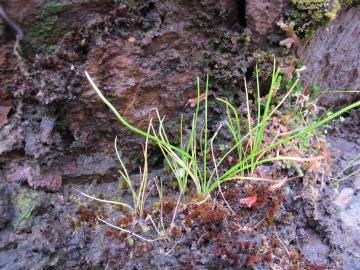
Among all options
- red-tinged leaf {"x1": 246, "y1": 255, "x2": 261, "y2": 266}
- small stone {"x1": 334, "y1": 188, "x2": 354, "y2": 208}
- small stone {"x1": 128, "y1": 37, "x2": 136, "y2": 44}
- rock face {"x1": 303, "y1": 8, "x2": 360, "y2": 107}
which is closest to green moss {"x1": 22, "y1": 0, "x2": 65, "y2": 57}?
small stone {"x1": 128, "y1": 37, "x2": 136, "y2": 44}

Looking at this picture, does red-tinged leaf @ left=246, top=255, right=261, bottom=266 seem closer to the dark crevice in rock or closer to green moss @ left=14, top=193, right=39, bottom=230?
green moss @ left=14, top=193, right=39, bottom=230

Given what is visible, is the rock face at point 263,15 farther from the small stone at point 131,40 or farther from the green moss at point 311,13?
the small stone at point 131,40

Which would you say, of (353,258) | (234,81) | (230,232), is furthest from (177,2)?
(353,258)

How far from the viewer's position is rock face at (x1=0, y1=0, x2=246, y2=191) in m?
1.25

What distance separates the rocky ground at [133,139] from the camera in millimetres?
1238

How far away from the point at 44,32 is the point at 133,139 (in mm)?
612

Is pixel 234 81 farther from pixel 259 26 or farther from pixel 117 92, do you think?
pixel 117 92

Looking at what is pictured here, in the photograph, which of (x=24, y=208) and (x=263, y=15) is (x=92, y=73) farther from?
(x=263, y=15)

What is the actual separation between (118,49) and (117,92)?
7.4 inches

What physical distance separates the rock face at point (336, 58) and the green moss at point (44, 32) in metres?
1.25

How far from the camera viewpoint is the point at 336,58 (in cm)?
191

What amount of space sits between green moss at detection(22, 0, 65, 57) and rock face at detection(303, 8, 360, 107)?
125cm

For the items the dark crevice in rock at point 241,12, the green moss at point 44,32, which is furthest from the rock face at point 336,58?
the green moss at point 44,32

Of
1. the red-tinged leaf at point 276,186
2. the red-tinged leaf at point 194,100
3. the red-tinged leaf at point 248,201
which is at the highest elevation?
the red-tinged leaf at point 194,100
